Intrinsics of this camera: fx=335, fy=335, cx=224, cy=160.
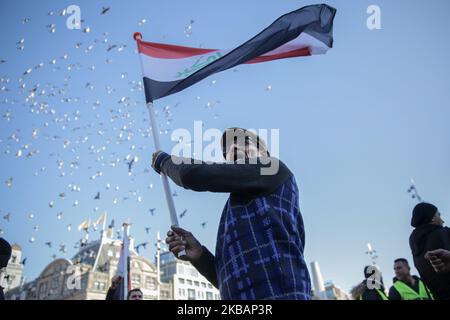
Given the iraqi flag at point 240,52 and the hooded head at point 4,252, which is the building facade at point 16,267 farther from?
the iraqi flag at point 240,52

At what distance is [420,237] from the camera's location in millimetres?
4141

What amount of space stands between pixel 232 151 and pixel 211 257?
77 cm

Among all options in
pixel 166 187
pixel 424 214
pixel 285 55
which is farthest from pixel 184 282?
pixel 166 187

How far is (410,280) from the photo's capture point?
6156mm

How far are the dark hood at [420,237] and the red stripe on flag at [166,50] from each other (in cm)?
346

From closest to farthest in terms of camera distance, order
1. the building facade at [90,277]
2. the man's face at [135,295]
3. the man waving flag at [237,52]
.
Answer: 1. the man waving flag at [237,52]
2. the man's face at [135,295]
3. the building facade at [90,277]

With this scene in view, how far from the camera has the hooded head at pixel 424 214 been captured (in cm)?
425

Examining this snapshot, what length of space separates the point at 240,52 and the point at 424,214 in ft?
10.1

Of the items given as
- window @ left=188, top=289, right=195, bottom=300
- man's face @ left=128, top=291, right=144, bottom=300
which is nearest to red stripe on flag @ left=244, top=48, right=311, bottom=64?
man's face @ left=128, top=291, right=144, bottom=300

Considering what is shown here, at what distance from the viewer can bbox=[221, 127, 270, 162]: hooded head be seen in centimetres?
245

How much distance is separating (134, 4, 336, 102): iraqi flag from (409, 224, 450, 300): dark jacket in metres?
2.55

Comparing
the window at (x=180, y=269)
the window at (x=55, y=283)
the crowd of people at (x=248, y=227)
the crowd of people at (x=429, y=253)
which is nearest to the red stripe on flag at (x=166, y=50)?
the crowd of people at (x=248, y=227)

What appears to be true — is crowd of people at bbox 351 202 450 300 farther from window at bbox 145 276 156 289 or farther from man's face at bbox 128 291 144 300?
window at bbox 145 276 156 289
